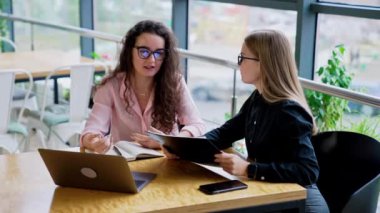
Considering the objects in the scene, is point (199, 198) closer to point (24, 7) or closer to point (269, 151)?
point (269, 151)

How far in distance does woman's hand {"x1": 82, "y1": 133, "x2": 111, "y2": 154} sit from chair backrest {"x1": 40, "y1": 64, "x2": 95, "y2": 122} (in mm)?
1547

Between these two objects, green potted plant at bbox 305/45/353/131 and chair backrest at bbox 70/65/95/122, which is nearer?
green potted plant at bbox 305/45/353/131

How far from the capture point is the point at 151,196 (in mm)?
1889

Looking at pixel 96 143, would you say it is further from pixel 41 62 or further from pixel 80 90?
pixel 41 62

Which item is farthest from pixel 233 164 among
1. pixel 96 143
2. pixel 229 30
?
pixel 229 30

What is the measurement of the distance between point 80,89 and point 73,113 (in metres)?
0.18

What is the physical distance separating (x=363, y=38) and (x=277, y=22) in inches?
27.5

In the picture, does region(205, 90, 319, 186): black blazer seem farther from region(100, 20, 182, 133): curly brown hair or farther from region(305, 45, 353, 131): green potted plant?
region(305, 45, 353, 131): green potted plant

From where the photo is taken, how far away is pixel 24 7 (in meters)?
7.21

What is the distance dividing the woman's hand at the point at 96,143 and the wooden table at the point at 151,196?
0.28 m

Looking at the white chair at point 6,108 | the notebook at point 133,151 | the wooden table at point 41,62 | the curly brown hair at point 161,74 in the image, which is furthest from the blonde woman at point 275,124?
the wooden table at point 41,62

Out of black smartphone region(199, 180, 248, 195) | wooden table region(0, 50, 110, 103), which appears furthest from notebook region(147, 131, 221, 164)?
wooden table region(0, 50, 110, 103)

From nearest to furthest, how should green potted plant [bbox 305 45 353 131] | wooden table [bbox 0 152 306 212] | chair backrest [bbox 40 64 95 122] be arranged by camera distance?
wooden table [bbox 0 152 306 212] < green potted plant [bbox 305 45 353 131] < chair backrest [bbox 40 64 95 122]

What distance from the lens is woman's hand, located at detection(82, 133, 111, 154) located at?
7.75 ft
